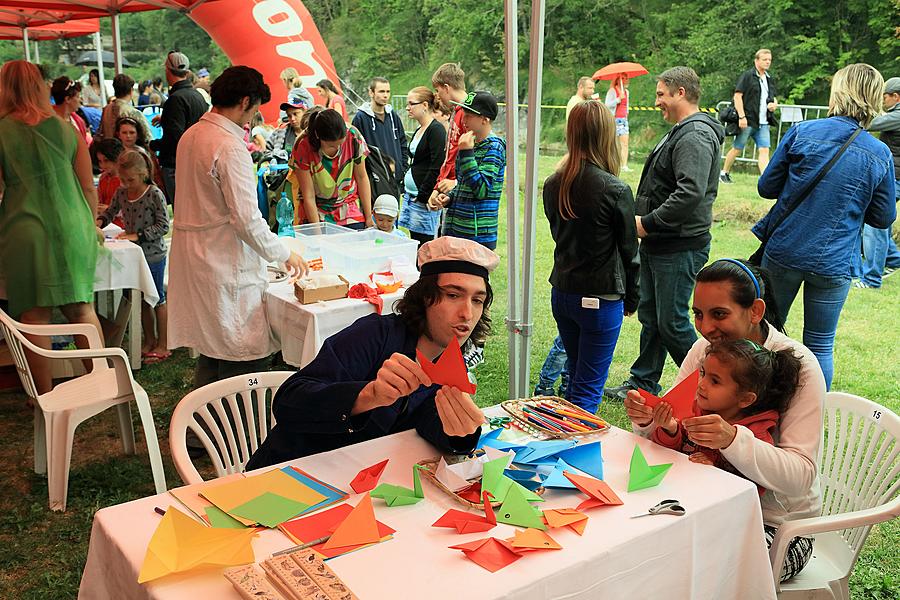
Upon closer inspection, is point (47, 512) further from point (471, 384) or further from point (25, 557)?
point (471, 384)

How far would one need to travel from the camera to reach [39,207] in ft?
11.5

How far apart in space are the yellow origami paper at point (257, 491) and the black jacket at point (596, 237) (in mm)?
1945

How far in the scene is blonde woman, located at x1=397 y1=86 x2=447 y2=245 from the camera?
5.26m

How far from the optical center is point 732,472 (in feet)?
6.32

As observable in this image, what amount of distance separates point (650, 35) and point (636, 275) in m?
11.4

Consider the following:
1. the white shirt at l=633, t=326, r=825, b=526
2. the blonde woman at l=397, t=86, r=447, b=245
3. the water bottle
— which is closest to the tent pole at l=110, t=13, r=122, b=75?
the water bottle

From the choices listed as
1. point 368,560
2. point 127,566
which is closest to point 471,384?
point 368,560

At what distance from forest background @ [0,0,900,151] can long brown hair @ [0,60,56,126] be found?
1028 centimetres

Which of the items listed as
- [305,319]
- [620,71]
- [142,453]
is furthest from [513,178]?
[620,71]

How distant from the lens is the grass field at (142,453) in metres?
2.69

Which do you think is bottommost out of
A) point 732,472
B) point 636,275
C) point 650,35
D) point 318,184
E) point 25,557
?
point 25,557

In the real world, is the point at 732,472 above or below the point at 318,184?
below

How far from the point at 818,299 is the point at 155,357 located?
3.75 m

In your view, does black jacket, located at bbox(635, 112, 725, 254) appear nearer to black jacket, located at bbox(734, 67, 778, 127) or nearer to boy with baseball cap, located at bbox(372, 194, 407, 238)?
boy with baseball cap, located at bbox(372, 194, 407, 238)
